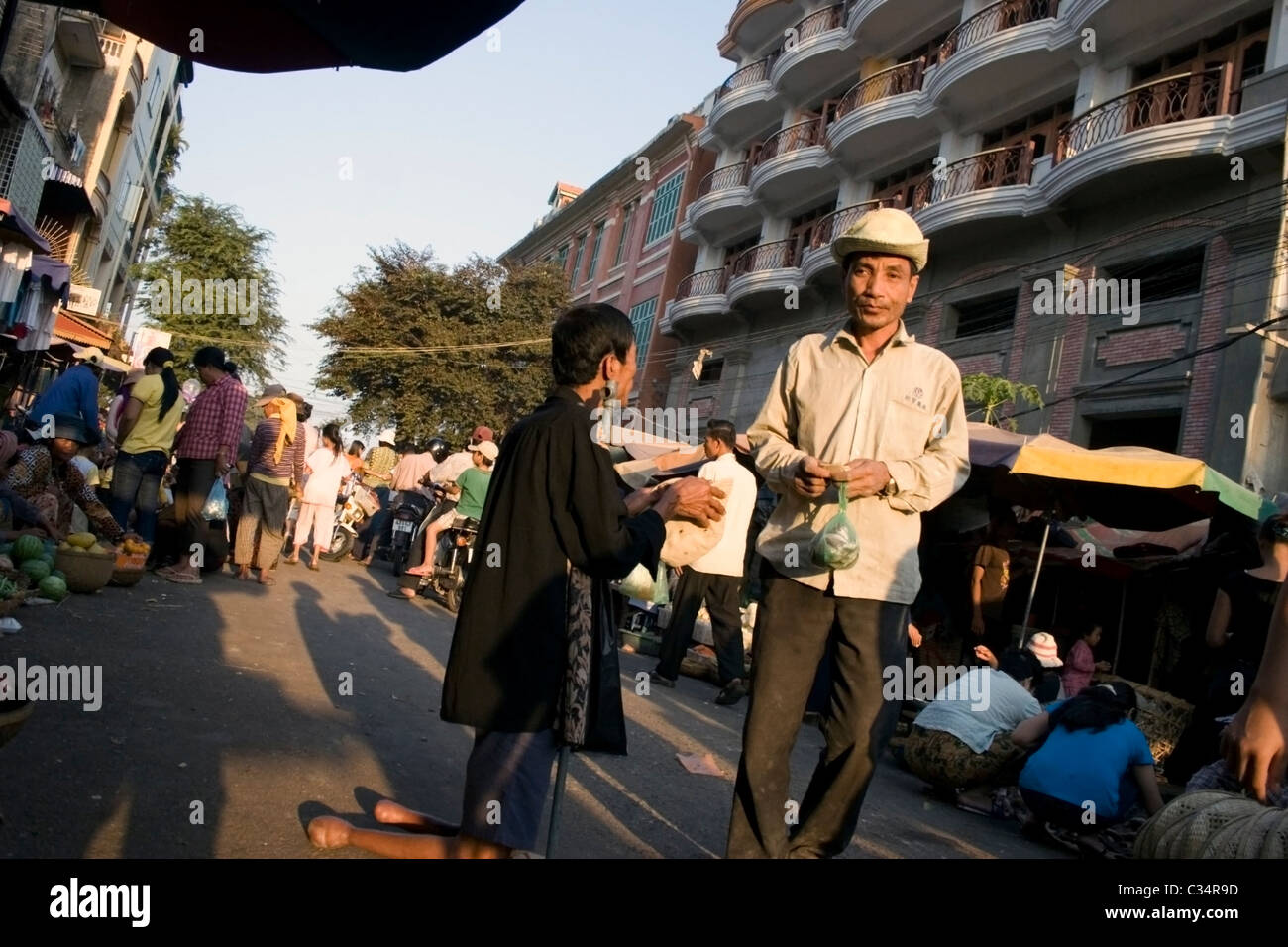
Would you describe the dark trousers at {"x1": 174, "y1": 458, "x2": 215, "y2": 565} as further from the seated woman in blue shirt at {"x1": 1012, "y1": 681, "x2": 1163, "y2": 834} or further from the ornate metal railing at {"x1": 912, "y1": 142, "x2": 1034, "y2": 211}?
the ornate metal railing at {"x1": 912, "y1": 142, "x2": 1034, "y2": 211}

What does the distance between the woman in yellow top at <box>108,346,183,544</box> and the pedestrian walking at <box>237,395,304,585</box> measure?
1.00 meters

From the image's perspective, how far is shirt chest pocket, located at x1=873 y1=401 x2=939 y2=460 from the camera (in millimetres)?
3312

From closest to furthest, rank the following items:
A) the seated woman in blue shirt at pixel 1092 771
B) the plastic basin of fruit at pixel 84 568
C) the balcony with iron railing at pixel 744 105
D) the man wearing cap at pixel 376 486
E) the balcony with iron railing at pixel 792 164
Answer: the seated woman in blue shirt at pixel 1092 771 < the plastic basin of fruit at pixel 84 568 < the man wearing cap at pixel 376 486 < the balcony with iron railing at pixel 792 164 < the balcony with iron railing at pixel 744 105

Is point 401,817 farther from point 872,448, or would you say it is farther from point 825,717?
point 872,448

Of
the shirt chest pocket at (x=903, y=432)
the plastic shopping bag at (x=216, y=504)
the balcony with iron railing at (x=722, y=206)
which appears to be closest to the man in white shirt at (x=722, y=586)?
the shirt chest pocket at (x=903, y=432)

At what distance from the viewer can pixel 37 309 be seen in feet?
57.5

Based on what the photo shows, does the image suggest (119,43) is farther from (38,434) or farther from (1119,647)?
(1119,647)

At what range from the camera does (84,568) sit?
22.4ft

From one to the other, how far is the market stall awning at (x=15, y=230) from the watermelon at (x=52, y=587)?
9811 millimetres

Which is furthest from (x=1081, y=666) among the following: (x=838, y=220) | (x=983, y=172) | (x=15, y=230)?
(x=838, y=220)

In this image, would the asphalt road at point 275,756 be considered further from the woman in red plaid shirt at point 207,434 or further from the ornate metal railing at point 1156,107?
the ornate metal railing at point 1156,107

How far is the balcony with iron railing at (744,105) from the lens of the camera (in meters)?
27.1
